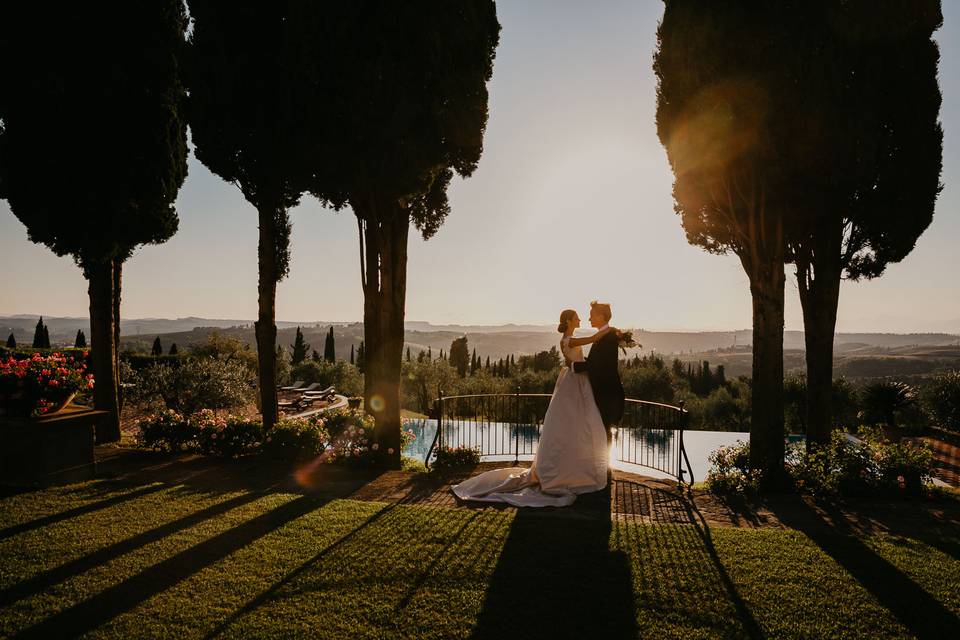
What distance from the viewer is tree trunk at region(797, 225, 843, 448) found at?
32.3 feet

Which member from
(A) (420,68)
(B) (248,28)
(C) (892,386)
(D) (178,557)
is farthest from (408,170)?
(C) (892,386)

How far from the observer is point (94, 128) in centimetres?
905

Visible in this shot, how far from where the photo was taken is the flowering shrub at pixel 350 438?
28.6 feet

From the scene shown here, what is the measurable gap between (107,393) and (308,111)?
748 cm

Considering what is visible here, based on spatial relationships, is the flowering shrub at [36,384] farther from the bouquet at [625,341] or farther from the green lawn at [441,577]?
the bouquet at [625,341]

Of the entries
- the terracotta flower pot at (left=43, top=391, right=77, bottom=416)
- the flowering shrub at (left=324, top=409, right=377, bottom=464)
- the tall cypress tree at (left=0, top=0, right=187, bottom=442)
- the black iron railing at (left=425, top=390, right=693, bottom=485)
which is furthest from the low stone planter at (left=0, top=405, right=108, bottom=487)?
Answer: the black iron railing at (left=425, top=390, right=693, bottom=485)

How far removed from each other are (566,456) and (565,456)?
0.6 inches

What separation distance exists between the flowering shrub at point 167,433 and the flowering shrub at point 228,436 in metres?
0.22

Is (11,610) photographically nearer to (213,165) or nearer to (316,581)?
(316,581)

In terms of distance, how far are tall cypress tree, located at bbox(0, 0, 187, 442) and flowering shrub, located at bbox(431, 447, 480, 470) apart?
19.2 feet

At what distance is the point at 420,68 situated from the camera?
26.1 ft

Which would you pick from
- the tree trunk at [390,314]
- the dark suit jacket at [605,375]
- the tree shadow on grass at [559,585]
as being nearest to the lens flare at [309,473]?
the tree trunk at [390,314]

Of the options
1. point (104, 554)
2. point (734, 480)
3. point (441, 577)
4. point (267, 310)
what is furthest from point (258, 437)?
point (734, 480)

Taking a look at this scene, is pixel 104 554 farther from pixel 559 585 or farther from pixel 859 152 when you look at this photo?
pixel 859 152
